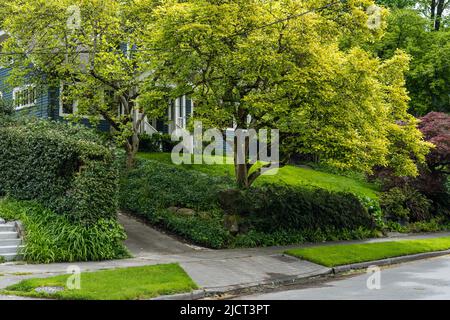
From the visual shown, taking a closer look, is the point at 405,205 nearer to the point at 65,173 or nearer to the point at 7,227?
the point at 65,173

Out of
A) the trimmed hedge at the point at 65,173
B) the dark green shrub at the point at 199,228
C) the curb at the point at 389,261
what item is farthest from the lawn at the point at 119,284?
the curb at the point at 389,261

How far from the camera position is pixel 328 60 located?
1484 cm

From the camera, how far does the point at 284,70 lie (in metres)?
15.0

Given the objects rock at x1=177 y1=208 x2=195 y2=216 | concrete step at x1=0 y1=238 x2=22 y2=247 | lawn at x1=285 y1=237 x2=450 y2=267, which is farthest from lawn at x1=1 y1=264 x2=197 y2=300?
rock at x1=177 y1=208 x2=195 y2=216

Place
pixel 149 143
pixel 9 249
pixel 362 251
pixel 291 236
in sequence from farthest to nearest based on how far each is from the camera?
pixel 149 143 → pixel 291 236 → pixel 362 251 → pixel 9 249

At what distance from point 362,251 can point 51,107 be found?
1462cm

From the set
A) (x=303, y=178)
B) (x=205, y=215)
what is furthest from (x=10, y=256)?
(x=303, y=178)

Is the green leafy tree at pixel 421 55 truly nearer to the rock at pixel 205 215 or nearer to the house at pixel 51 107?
the house at pixel 51 107

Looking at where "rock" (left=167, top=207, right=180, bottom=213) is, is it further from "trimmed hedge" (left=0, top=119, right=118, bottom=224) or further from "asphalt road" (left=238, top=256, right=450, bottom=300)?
"asphalt road" (left=238, top=256, right=450, bottom=300)

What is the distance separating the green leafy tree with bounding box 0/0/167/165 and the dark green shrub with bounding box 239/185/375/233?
4.47 metres

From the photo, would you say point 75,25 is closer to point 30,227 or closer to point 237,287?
point 30,227

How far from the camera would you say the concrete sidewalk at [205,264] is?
11023 millimetres

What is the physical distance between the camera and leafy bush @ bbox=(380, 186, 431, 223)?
22859mm
